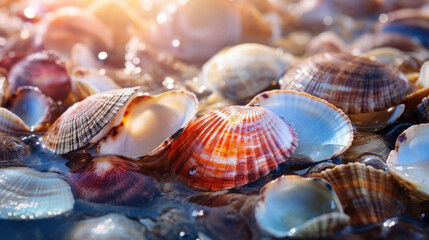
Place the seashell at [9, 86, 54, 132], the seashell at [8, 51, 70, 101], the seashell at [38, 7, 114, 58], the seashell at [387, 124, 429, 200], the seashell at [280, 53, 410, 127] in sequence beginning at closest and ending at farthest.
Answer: the seashell at [387, 124, 429, 200], the seashell at [280, 53, 410, 127], the seashell at [9, 86, 54, 132], the seashell at [8, 51, 70, 101], the seashell at [38, 7, 114, 58]

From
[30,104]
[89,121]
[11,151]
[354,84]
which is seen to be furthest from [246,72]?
[11,151]

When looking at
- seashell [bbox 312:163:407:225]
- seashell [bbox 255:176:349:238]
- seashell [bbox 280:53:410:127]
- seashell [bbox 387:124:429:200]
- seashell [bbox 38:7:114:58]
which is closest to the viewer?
seashell [bbox 255:176:349:238]

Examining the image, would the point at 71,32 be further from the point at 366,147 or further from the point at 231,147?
the point at 366,147

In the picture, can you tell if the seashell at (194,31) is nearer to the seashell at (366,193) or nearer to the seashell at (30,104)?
the seashell at (30,104)

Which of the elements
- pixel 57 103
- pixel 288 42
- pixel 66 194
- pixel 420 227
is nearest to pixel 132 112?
pixel 66 194

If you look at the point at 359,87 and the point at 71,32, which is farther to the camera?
the point at 71,32

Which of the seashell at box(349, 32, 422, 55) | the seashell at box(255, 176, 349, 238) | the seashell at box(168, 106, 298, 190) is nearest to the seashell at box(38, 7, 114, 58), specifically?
the seashell at box(168, 106, 298, 190)

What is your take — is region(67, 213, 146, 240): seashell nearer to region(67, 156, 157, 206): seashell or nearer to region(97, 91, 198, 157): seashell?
region(67, 156, 157, 206): seashell
